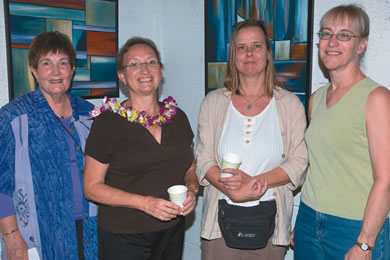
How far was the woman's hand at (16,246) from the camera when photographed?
1.90 m

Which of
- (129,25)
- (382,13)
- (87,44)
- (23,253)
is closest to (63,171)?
(23,253)

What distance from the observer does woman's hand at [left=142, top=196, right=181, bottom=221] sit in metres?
1.67

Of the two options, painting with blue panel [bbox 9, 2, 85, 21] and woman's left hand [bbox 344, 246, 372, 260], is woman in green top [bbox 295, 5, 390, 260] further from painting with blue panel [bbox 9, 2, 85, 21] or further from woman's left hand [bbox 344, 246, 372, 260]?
painting with blue panel [bbox 9, 2, 85, 21]

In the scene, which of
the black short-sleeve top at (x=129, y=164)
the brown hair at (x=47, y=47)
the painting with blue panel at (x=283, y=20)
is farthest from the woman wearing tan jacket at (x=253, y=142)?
the brown hair at (x=47, y=47)

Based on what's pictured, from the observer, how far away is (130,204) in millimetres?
1722

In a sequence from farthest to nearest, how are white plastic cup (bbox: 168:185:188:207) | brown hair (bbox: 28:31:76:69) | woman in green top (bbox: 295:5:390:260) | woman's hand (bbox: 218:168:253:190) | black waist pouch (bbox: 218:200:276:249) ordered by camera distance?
1. brown hair (bbox: 28:31:76:69)
2. black waist pouch (bbox: 218:200:276:249)
3. woman's hand (bbox: 218:168:253:190)
4. white plastic cup (bbox: 168:185:188:207)
5. woman in green top (bbox: 295:5:390:260)

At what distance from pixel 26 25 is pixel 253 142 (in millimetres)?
1686

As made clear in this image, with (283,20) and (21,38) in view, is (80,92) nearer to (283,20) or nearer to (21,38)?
(21,38)

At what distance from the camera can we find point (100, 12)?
2822 millimetres

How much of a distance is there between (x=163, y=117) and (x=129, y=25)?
146 centimetres

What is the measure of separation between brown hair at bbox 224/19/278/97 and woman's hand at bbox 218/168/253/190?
0.51m

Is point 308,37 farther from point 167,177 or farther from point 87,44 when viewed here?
point 87,44

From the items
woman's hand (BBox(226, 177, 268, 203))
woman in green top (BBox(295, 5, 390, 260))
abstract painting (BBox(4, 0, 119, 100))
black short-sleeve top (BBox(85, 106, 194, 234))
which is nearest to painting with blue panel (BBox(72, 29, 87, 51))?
abstract painting (BBox(4, 0, 119, 100))

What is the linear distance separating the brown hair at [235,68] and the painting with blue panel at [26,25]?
1.34 m
